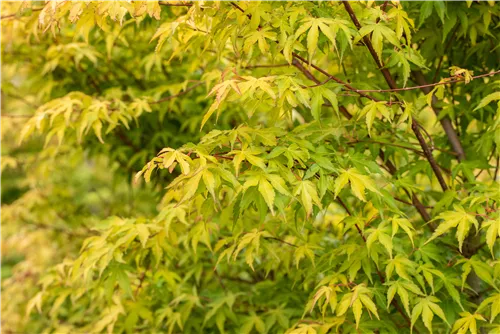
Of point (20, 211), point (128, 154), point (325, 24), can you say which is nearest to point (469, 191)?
point (325, 24)

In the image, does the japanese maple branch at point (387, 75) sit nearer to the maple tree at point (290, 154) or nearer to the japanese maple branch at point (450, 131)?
the maple tree at point (290, 154)

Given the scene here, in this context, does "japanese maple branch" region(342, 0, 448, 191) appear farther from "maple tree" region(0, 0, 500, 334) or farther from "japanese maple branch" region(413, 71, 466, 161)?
"japanese maple branch" region(413, 71, 466, 161)

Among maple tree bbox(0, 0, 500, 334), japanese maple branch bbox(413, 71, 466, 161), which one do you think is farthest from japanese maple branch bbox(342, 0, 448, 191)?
japanese maple branch bbox(413, 71, 466, 161)

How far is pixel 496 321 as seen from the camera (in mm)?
2459

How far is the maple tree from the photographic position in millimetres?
2098

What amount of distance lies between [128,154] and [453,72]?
87.4 inches

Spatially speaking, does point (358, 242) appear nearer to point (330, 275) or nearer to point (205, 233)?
point (330, 275)

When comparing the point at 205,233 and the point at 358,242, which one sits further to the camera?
the point at 205,233

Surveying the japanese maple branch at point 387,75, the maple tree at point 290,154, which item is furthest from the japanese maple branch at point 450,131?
the japanese maple branch at point 387,75

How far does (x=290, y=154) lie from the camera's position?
2.07 metres

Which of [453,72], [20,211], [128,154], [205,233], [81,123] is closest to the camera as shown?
[453,72]

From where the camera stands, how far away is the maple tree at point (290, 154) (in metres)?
2.10

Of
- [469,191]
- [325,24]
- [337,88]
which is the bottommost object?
[469,191]

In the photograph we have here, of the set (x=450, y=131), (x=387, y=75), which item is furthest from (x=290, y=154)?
(x=450, y=131)
